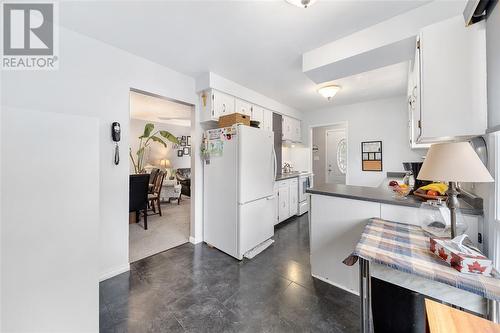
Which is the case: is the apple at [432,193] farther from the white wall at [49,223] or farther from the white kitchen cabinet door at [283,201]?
the white wall at [49,223]

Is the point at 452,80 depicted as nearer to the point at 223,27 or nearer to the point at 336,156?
the point at 223,27

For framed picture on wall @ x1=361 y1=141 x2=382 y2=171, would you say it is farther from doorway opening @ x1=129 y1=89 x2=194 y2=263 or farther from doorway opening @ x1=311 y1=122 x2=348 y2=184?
doorway opening @ x1=129 y1=89 x2=194 y2=263

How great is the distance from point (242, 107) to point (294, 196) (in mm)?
2114

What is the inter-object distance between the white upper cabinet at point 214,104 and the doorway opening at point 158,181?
0.23m

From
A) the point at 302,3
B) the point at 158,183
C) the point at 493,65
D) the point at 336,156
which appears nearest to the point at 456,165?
the point at 493,65

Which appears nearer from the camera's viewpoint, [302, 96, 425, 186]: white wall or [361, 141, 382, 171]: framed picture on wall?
[302, 96, 425, 186]: white wall

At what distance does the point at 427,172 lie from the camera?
1.07 meters

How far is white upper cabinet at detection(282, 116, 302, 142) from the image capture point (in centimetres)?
436

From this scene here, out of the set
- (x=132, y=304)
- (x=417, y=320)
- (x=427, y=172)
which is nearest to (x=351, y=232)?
(x=417, y=320)

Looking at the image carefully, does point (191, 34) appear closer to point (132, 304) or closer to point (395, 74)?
point (132, 304)

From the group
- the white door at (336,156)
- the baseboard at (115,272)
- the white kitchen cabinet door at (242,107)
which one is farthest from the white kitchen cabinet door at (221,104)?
the white door at (336,156)

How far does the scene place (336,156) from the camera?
18.9ft

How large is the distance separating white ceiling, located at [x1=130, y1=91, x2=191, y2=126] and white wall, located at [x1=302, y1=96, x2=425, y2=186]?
3.55m

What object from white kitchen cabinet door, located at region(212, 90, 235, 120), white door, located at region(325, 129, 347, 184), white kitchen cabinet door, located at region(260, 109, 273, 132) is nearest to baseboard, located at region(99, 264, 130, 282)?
white kitchen cabinet door, located at region(212, 90, 235, 120)
